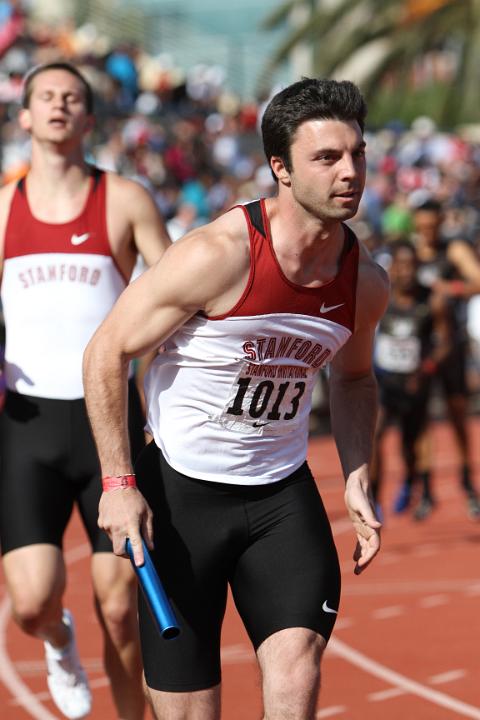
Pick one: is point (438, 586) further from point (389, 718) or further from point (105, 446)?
point (105, 446)

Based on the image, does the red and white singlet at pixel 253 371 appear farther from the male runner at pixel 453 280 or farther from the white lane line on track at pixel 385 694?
the male runner at pixel 453 280

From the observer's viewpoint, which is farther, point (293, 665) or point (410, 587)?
point (410, 587)

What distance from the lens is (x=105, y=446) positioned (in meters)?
3.79

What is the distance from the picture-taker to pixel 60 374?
201 inches

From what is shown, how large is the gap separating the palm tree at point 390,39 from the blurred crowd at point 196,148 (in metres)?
1.37

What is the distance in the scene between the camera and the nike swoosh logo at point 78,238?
511cm

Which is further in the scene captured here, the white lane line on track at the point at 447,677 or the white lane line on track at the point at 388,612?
the white lane line on track at the point at 388,612

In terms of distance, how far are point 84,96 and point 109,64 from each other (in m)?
19.6

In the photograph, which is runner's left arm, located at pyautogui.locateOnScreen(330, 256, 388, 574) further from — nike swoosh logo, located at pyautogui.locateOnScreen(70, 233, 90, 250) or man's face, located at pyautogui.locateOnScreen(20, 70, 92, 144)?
man's face, located at pyautogui.locateOnScreen(20, 70, 92, 144)

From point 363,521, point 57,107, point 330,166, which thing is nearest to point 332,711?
point 363,521

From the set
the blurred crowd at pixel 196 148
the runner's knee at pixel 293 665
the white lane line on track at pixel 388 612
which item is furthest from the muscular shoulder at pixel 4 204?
the blurred crowd at pixel 196 148

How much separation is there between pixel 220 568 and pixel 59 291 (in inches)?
61.8

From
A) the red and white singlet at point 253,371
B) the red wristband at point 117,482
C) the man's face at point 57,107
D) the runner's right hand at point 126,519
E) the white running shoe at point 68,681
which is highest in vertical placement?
the man's face at point 57,107

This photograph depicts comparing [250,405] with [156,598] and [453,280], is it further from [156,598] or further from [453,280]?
[453,280]
